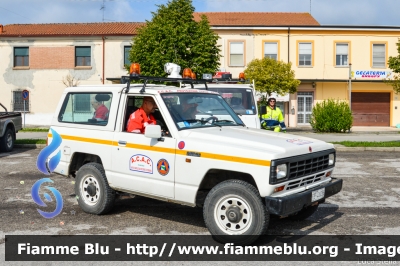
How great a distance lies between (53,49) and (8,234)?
33189mm

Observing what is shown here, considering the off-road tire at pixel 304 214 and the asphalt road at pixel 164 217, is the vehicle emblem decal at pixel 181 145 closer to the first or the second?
the asphalt road at pixel 164 217

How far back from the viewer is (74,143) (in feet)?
24.2

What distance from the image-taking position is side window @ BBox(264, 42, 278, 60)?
36719 mm

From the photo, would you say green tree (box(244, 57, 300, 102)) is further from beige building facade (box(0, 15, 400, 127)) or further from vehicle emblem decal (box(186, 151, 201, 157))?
vehicle emblem decal (box(186, 151, 201, 157))

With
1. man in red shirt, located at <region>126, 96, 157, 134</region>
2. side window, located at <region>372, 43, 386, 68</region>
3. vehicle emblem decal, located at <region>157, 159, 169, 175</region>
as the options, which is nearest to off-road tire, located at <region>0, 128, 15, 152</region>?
man in red shirt, located at <region>126, 96, 157, 134</region>

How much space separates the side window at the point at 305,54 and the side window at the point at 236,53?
4.45 metres

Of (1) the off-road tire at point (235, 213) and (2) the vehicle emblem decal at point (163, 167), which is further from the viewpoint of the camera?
(2) the vehicle emblem decal at point (163, 167)


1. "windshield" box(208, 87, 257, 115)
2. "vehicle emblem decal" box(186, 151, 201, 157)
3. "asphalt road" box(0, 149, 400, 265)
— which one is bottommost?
"asphalt road" box(0, 149, 400, 265)

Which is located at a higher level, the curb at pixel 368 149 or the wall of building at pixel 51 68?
the wall of building at pixel 51 68

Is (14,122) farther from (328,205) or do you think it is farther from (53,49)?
(53,49)

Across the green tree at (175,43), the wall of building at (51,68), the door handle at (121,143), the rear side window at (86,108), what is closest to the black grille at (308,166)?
the door handle at (121,143)

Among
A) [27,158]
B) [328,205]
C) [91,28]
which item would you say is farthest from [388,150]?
[91,28]

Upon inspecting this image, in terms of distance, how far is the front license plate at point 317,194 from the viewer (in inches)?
231

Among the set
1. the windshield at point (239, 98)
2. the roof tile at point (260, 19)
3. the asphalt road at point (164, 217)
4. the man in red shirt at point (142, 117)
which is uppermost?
the roof tile at point (260, 19)
